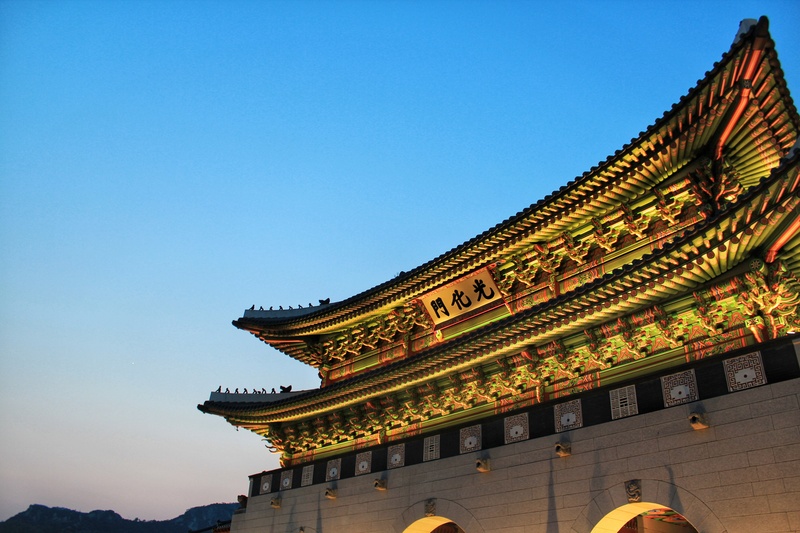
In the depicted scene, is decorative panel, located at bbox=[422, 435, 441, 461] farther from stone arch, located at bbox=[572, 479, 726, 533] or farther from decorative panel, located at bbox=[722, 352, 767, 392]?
decorative panel, located at bbox=[722, 352, 767, 392]

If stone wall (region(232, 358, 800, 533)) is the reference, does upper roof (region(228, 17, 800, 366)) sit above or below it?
above

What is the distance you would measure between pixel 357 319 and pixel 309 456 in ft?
14.2

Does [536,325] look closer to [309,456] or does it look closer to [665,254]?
[665,254]

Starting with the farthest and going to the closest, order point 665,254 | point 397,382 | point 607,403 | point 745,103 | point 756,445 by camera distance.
Result: point 397,382 < point 607,403 < point 745,103 < point 665,254 < point 756,445

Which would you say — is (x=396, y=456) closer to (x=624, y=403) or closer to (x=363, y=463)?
(x=363, y=463)

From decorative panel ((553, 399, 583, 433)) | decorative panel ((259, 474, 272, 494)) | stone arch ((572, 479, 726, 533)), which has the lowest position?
stone arch ((572, 479, 726, 533))

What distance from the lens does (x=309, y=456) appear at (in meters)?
18.5

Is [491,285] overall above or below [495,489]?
above

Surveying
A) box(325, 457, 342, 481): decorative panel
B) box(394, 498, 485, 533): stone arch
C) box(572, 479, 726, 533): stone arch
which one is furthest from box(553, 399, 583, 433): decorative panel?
box(325, 457, 342, 481): decorative panel

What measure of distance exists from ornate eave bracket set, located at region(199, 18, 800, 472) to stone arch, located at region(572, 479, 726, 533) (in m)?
2.08

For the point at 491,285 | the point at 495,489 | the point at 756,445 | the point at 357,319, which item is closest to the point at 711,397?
the point at 756,445

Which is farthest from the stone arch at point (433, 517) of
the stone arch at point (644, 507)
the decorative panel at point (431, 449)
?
the stone arch at point (644, 507)

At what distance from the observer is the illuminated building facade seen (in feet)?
30.6

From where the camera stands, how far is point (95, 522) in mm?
71000
